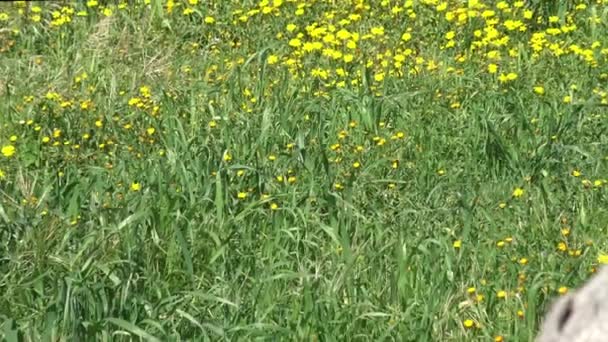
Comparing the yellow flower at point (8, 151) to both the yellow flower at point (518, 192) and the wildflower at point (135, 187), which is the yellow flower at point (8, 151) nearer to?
the wildflower at point (135, 187)

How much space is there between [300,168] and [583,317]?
10.2 feet

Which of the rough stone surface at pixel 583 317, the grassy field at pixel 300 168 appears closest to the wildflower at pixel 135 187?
the grassy field at pixel 300 168

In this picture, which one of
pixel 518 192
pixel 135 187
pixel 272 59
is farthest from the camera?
pixel 272 59

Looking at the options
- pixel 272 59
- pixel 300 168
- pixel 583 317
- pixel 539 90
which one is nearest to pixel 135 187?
pixel 300 168

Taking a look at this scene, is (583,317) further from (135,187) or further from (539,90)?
(539,90)

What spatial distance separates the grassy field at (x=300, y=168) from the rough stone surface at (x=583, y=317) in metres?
1.84

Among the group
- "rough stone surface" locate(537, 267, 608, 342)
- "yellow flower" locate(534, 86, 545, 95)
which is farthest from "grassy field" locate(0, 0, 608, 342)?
"rough stone surface" locate(537, 267, 608, 342)

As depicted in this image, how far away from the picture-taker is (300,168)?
4.86m

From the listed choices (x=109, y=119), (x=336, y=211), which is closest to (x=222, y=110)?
(x=109, y=119)

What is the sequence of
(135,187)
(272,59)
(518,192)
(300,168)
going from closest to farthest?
(518,192) < (135,187) < (300,168) < (272,59)

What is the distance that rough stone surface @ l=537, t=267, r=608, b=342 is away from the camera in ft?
5.79

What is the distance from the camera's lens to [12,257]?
423 centimetres

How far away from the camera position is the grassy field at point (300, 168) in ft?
12.7

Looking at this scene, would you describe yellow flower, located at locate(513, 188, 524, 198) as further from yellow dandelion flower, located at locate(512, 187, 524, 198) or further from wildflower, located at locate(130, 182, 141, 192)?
wildflower, located at locate(130, 182, 141, 192)
